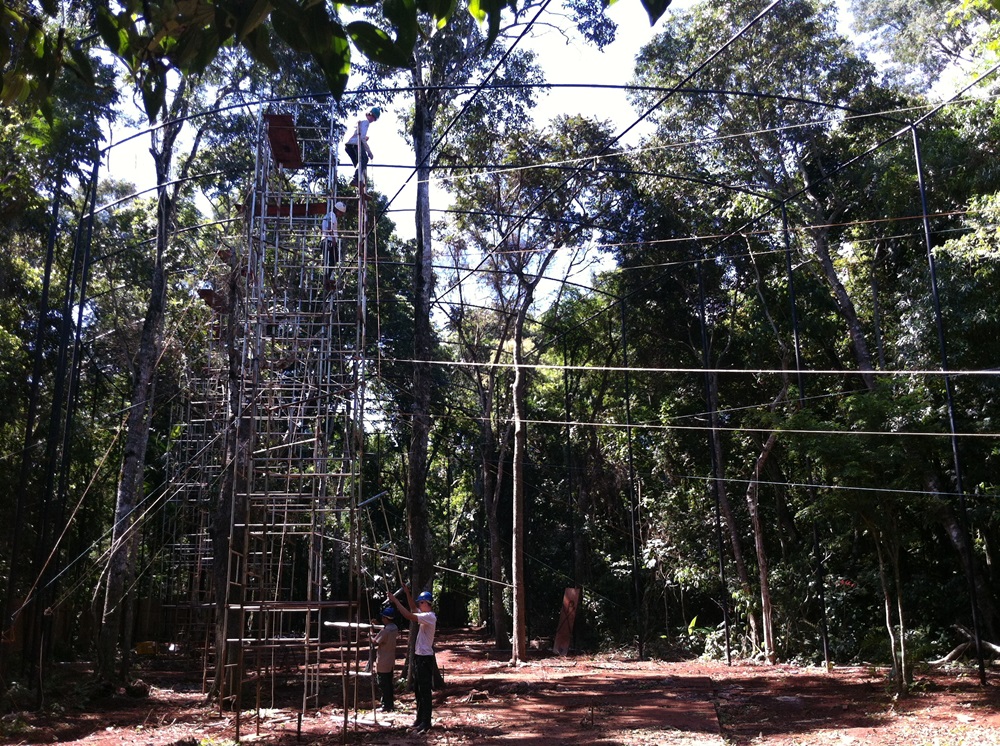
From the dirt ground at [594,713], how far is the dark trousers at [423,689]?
0.72 feet

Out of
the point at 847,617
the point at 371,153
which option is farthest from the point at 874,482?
the point at 371,153

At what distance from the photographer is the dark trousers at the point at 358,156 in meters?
10.6

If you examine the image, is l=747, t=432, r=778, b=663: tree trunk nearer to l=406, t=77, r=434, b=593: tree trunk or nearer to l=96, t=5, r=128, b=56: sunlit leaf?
l=406, t=77, r=434, b=593: tree trunk

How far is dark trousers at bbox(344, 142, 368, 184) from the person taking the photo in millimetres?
10570

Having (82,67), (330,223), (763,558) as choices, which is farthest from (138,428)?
(82,67)

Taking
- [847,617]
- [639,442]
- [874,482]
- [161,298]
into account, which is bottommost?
[847,617]

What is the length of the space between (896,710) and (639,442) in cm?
1086

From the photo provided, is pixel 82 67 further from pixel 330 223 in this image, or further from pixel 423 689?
pixel 330 223

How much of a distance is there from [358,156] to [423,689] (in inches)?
235

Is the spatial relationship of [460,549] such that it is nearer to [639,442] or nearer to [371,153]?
[639,442]

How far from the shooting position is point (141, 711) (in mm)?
11680

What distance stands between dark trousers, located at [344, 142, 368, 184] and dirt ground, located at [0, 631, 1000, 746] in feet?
19.6

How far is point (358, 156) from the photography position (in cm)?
1073

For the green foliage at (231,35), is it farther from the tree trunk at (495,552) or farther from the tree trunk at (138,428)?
the tree trunk at (495,552)
